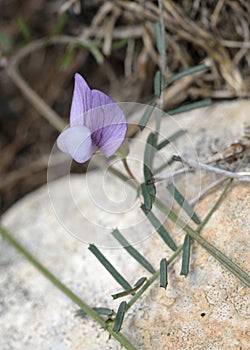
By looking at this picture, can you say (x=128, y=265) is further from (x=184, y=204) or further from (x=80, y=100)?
(x=80, y=100)

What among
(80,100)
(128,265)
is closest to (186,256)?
(128,265)

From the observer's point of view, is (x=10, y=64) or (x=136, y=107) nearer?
(x=136, y=107)

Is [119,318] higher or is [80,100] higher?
[80,100]

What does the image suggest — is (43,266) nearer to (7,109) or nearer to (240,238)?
(240,238)

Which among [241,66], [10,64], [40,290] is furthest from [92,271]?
[10,64]

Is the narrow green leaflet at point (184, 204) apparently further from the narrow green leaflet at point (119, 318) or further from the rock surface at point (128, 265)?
the narrow green leaflet at point (119, 318)
